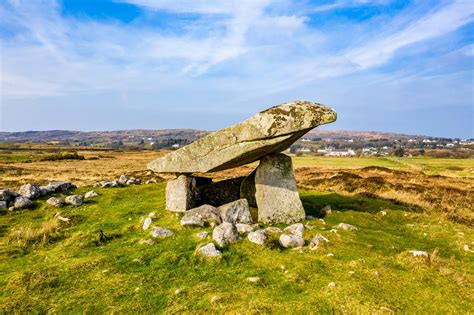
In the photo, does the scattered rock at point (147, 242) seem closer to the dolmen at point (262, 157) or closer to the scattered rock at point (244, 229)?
the scattered rock at point (244, 229)

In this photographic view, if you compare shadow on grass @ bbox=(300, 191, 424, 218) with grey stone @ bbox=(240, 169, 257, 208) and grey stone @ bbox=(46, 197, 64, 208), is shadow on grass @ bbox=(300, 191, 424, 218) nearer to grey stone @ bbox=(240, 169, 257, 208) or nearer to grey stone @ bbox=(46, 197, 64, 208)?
grey stone @ bbox=(240, 169, 257, 208)

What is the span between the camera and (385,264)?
932 centimetres

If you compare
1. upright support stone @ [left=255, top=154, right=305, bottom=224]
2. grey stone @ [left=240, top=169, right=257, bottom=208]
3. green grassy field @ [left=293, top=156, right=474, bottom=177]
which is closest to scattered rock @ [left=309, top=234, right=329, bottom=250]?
upright support stone @ [left=255, top=154, right=305, bottom=224]

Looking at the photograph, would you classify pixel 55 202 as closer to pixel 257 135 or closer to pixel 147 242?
pixel 147 242

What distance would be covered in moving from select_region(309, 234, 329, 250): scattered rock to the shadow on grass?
15.9ft

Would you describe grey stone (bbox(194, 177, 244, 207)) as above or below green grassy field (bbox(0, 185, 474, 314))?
above

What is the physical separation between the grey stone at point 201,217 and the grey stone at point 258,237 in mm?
2248

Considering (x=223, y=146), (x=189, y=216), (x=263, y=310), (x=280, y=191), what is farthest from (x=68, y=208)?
(x=263, y=310)

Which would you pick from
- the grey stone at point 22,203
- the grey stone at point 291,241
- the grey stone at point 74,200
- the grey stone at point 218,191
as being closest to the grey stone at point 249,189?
the grey stone at point 218,191

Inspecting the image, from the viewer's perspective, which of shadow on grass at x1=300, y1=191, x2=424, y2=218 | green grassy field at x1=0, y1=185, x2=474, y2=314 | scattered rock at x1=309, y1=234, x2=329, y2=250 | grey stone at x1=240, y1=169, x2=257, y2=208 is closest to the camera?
green grassy field at x1=0, y1=185, x2=474, y2=314

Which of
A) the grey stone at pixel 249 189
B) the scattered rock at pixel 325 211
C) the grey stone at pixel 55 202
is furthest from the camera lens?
the grey stone at pixel 55 202

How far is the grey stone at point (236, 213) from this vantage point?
1357 centimetres

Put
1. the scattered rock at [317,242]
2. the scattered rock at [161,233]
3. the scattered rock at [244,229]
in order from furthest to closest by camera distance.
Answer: the scattered rock at [161,233] → the scattered rock at [244,229] → the scattered rock at [317,242]

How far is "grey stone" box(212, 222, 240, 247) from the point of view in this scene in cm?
1075
